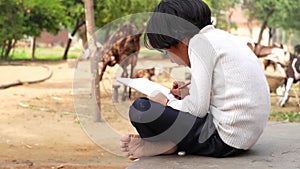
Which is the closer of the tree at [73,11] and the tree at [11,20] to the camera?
the tree at [11,20]

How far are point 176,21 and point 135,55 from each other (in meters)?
8.40

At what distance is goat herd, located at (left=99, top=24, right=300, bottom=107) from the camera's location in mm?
10766

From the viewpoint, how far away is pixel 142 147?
9.29 feet

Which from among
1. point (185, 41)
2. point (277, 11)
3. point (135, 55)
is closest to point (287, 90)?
point (135, 55)

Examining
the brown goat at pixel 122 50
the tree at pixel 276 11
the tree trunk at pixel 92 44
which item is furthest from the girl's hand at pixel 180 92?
the tree at pixel 276 11

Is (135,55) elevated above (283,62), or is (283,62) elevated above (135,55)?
(135,55)

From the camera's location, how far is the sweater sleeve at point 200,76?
8.61ft

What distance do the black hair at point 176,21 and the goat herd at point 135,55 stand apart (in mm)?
7581

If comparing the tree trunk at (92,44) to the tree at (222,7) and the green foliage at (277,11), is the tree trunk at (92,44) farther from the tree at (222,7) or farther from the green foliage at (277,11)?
the green foliage at (277,11)

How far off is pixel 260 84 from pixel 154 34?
0.60 metres

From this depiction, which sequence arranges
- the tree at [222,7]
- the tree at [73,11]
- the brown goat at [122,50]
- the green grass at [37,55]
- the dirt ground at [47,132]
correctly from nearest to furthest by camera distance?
the dirt ground at [47,132] < the brown goat at [122,50] < the tree at [222,7] < the tree at [73,11] < the green grass at [37,55]

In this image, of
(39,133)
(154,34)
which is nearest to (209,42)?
(154,34)

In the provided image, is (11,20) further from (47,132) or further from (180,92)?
(180,92)

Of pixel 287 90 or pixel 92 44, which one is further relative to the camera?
pixel 287 90
